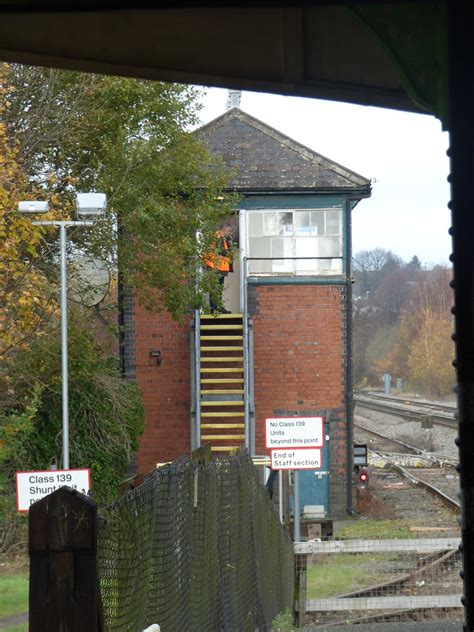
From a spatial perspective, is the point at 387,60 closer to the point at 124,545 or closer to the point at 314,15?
the point at 314,15

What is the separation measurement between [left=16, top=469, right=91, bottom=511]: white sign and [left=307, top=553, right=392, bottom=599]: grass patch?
3.07 meters

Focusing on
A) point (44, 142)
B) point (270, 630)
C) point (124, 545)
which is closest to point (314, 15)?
point (124, 545)

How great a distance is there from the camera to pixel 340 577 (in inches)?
547

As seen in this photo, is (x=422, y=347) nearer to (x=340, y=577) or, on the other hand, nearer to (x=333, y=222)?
(x=333, y=222)

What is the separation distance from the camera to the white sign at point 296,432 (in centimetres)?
1504

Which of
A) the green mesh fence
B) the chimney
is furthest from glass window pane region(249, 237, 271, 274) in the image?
the green mesh fence

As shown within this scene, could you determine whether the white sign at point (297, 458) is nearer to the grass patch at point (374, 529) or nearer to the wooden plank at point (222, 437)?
the grass patch at point (374, 529)

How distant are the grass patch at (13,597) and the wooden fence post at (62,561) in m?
9.49

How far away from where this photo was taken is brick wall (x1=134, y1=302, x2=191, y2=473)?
24.5 m

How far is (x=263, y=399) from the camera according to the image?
24.6 meters

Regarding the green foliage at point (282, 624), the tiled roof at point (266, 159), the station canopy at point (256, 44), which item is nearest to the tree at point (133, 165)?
the tiled roof at point (266, 159)

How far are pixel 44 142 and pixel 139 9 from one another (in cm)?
1769

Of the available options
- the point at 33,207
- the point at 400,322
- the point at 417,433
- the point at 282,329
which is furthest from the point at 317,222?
the point at 400,322

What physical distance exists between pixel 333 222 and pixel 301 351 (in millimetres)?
2956
